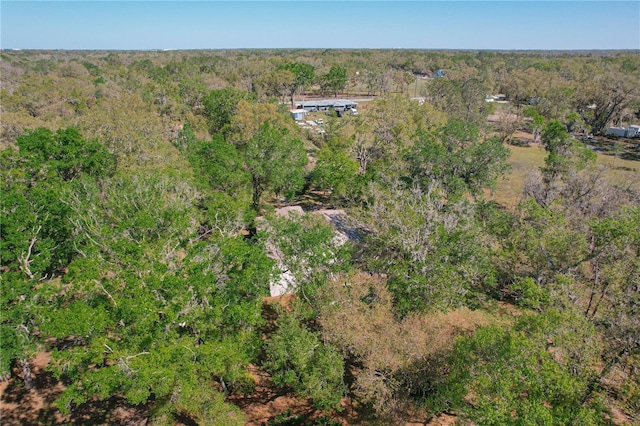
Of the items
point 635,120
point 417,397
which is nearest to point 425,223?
point 417,397

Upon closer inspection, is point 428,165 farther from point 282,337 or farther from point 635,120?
point 635,120

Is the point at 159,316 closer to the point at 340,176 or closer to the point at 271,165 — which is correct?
the point at 271,165

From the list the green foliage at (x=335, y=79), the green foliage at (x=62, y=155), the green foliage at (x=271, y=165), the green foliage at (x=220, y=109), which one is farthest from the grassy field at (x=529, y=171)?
the green foliage at (x=335, y=79)

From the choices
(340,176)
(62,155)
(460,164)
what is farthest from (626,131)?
(62,155)

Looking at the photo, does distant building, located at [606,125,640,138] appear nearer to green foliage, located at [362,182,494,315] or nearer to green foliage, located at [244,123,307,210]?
green foliage, located at [362,182,494,315]

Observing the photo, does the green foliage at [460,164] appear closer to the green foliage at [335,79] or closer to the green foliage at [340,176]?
the green foliage at [340,176]

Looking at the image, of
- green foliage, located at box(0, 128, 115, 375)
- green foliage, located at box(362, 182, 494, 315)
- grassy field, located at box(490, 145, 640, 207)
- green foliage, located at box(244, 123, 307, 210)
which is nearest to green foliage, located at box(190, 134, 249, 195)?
green foliage, located at box(244, 123, 307, 210)
